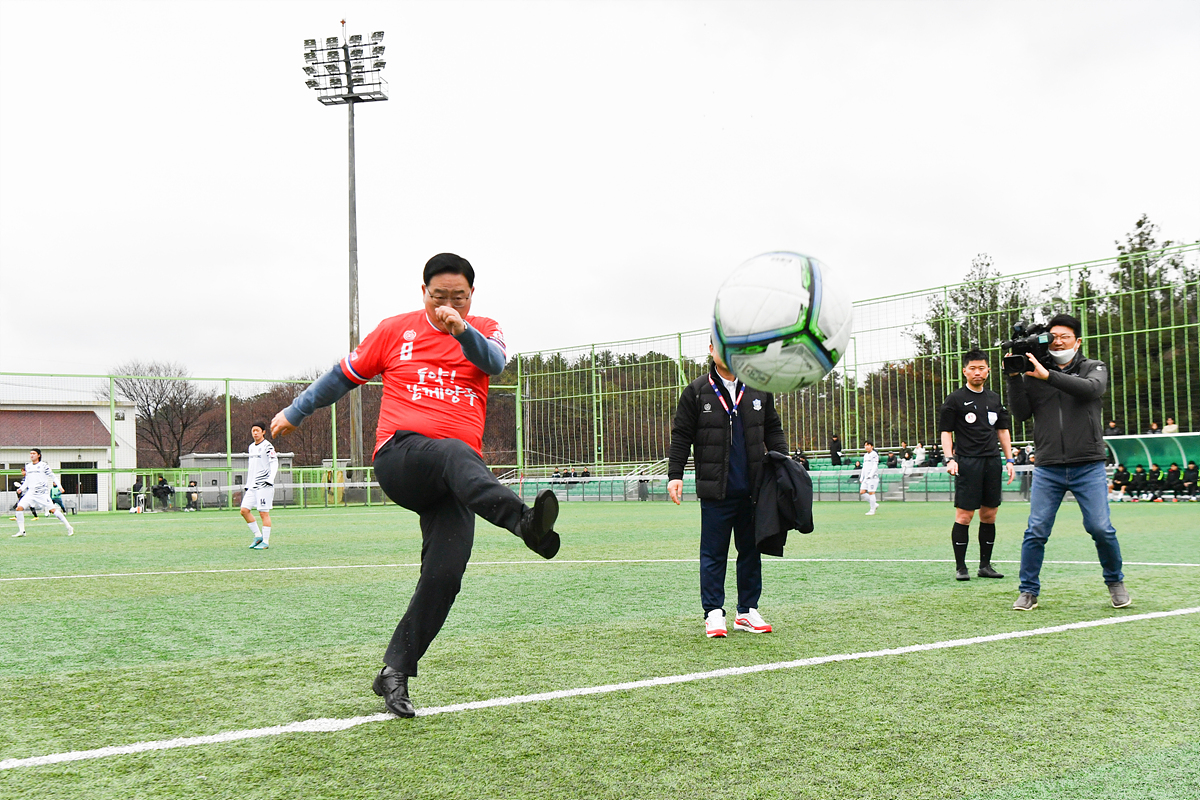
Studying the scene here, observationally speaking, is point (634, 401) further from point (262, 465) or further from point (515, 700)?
point (515, 700)

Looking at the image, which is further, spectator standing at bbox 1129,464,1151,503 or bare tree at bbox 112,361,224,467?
bare tree at bbox 112,361,224,467

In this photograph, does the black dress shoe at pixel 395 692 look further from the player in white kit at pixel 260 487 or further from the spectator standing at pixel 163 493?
the spectator standing at pixel 163 493

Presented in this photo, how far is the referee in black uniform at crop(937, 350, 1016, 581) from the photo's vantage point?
8.84 meters

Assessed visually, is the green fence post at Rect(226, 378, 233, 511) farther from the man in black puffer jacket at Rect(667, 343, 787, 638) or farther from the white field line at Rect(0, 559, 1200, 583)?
the man in black puffer jacket at Rect(667, 343, 787, 638)

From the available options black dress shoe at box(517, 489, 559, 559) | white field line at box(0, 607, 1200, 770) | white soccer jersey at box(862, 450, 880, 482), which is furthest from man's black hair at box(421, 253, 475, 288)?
white soccer jersey at box(862, 450, 880, 482)

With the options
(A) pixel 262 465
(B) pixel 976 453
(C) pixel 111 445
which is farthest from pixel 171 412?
(B) pixel 976 453

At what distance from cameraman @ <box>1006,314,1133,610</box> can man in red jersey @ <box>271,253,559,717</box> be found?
412 centimetres

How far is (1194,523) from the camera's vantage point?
50.4 feet

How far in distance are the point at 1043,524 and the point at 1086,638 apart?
1.39 m

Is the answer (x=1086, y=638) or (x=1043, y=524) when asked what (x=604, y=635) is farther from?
(x=1043, y=524)

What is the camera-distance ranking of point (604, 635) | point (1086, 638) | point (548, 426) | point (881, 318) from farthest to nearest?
point (548, 426) → point (881, 318) → point (604, 635) → point (1086, 638)

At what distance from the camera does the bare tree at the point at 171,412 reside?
37000mm

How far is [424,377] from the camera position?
420 cm

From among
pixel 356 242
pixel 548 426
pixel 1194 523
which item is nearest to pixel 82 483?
pixel 356 242
